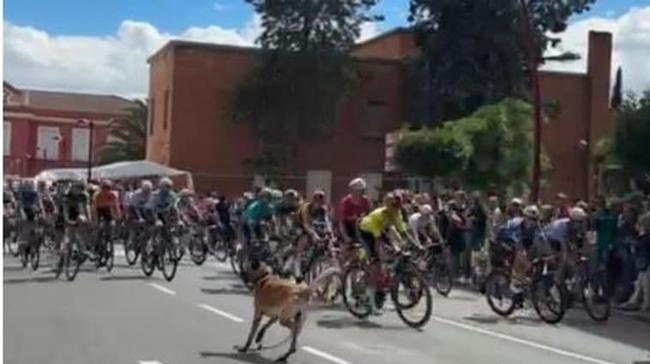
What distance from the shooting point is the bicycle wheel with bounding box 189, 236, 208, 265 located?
86.7ft

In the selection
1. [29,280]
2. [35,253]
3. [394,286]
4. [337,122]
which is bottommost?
[29,280]

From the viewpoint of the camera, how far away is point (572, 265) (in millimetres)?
17578

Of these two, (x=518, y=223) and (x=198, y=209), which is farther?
(x=198, y=209)

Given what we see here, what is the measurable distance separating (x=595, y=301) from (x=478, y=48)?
106 feet

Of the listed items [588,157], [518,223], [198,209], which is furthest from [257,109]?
[518,223]

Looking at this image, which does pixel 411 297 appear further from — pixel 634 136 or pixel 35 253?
pixel 634 136

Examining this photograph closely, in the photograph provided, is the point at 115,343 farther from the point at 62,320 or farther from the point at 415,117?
the point at 415,117

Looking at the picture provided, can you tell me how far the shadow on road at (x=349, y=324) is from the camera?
15.0 meters

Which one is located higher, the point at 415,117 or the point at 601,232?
the point at 415,117

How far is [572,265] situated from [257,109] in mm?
34900

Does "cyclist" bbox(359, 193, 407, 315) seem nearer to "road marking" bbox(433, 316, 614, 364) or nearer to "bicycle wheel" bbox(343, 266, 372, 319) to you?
"bicycle wheel" bbox(343, 266, 372, 319)

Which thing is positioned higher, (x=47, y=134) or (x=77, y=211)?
(x=47, y=134)

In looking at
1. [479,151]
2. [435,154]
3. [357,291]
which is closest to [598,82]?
[479,151]

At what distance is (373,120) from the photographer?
56406mm
